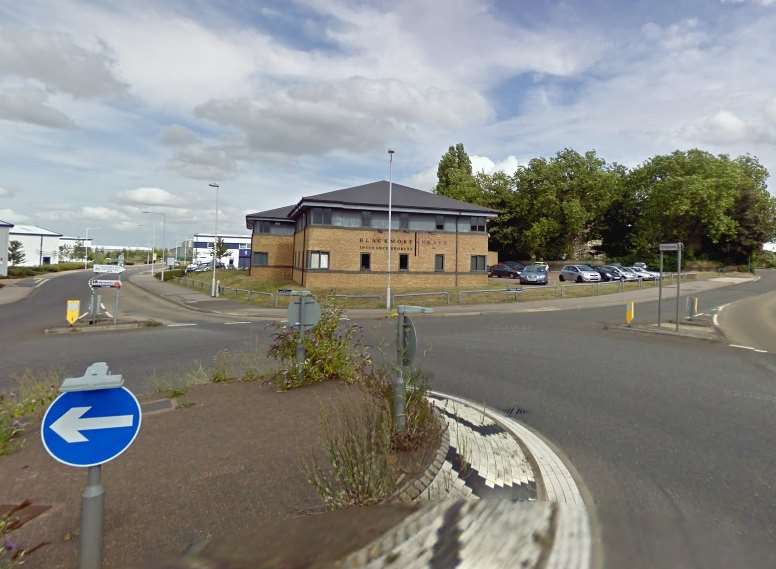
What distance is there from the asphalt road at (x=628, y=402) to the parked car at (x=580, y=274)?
2111 centimetres

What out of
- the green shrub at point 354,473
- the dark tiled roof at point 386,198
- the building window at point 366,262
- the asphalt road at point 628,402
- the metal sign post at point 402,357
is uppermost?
the dark tiled roof at point 386,198

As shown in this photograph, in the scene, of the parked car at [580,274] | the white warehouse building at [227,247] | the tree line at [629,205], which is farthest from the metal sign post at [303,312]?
the white warehouse building at [227,247]

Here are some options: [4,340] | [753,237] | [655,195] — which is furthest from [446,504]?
[753,237]

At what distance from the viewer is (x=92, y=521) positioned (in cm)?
234

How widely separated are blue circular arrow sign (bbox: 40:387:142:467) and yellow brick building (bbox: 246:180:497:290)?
28.5 m

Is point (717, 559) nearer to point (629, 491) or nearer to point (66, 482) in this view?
point (629, 491)

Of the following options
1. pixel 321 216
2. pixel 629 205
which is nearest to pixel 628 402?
pixel 321 216

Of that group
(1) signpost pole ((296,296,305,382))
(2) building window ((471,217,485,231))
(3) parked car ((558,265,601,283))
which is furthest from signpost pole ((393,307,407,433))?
(3) parked car ((558,265,601,283))

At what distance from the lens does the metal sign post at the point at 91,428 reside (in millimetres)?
2105

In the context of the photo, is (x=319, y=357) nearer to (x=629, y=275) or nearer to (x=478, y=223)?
(x=478, y=223)

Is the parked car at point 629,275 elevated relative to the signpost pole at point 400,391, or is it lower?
elevated

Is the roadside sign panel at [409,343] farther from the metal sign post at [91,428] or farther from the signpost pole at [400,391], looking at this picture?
the metal sign post at [91,428]

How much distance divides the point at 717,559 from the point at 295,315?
18.1 ft

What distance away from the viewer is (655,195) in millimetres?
51125
